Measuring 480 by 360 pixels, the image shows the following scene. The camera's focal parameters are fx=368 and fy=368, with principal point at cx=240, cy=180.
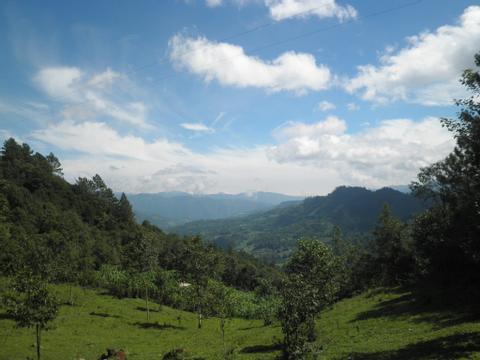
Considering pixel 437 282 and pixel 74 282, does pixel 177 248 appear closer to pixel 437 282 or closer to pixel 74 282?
pixel 74 282

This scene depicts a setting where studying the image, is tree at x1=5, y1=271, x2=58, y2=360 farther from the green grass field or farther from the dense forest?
the green grass field

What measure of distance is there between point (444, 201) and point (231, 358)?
145 feet

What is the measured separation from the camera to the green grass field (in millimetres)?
26011

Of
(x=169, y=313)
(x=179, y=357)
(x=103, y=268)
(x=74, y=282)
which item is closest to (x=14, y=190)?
(x=103, y=268)

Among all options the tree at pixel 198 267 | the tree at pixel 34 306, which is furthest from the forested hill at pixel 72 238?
the tree at pixel 34 306

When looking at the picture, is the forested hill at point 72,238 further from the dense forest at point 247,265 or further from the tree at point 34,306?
the tree at point 34,306

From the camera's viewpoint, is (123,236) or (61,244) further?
(123,236)

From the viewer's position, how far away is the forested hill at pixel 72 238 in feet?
228

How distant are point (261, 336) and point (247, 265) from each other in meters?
120

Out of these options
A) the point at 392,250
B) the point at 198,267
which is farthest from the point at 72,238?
the point at 392,250

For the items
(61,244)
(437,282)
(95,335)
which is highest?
(61,244)

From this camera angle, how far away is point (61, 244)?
74500 mm

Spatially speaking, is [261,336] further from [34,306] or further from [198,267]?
[34,306]

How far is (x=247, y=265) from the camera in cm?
16612
